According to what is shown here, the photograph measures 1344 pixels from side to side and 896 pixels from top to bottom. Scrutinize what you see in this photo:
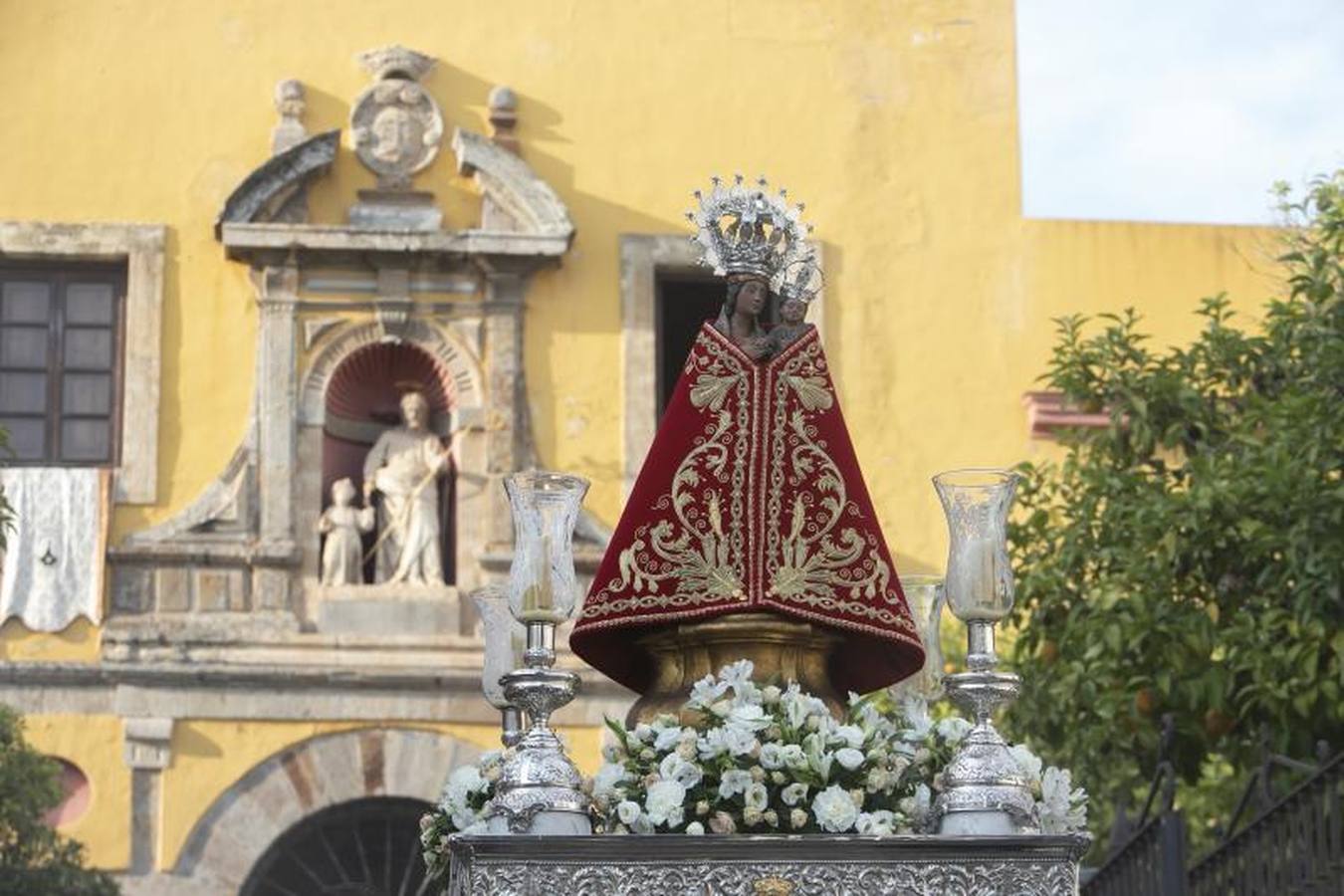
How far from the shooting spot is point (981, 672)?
795 centimetres

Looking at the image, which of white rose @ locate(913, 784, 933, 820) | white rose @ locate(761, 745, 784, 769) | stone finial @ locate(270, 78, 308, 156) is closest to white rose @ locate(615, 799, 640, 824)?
white rose @ locate(761, 745, 784, 769)

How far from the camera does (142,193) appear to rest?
18.2 meters

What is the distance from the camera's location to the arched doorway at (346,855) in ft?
57.0

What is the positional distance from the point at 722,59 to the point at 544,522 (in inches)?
435

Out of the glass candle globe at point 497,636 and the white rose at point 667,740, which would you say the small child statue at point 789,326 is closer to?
the white rose at point 667,740

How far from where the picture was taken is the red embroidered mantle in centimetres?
850

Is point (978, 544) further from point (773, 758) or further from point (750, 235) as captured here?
point (750, 235)

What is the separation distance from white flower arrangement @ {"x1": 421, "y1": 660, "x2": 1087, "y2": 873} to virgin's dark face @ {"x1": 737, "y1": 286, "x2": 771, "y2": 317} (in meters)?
1.07

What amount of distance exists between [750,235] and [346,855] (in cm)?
938

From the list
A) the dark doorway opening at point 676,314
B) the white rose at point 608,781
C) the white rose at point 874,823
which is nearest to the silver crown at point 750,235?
the white rose at point 608,781

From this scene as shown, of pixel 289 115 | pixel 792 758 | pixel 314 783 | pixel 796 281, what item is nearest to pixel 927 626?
pixel 796 281

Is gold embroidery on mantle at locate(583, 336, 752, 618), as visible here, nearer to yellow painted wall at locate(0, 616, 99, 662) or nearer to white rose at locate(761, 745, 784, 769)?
Result: white rose at locate(761, 745, 784, 769)

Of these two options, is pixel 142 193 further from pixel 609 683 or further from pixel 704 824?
pixel 704 824

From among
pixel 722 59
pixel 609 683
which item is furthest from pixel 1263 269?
pixel 609 683
